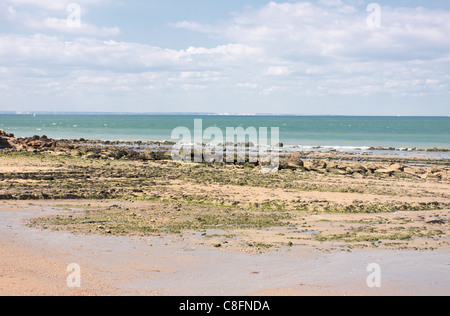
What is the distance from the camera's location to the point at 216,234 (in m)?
13.8

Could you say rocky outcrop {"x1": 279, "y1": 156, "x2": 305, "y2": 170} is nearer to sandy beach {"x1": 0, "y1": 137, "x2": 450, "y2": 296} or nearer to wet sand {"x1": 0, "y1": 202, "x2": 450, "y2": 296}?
sandy beach {"x1": 0, "y1": 137, "x2": 450, "y2": 296}

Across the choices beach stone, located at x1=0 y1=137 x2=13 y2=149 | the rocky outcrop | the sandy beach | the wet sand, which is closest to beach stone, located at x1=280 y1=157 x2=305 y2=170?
the rocky outcrop

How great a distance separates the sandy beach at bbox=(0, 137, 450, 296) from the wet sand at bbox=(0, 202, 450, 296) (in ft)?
0.12

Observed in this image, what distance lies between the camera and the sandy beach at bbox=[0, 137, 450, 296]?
31.4ft

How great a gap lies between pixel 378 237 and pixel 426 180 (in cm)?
1795

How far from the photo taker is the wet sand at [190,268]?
9.16 metres

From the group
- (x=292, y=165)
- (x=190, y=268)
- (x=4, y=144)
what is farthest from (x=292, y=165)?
(x=4, y=144)

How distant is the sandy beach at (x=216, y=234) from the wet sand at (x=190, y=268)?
35mm

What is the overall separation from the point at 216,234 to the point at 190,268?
133 inches

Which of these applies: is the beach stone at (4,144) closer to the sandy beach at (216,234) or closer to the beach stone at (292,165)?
the sandy beach at (216,234)

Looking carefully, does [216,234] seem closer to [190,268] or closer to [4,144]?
[190,268]
